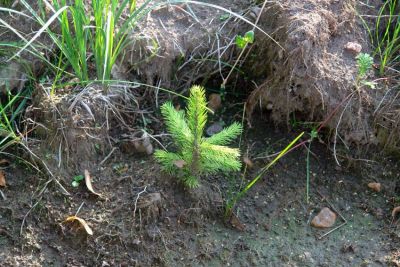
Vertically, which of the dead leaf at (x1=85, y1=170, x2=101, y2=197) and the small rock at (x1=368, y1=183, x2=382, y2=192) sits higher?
the dead leaf at (x1=85, y1=170, x2=101, y2=197)

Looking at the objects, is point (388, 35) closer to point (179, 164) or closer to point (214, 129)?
point (214, 129)

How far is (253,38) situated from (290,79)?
24cm

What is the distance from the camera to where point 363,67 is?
2.18m

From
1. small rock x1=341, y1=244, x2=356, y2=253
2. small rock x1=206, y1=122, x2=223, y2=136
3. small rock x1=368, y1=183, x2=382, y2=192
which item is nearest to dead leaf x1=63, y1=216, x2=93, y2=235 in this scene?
small rock x1=206, y1=122, x2=223, y2=136

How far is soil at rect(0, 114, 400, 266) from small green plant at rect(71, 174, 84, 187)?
0.8 inches

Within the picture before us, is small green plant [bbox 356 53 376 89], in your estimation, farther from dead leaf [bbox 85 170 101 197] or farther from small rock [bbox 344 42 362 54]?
dead leaf [bbox 85 170 101 197]

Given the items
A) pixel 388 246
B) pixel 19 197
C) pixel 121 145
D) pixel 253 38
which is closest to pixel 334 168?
pixel 388 246

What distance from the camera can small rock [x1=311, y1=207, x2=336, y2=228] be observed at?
2188 mm

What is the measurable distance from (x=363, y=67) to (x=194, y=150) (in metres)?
0.73

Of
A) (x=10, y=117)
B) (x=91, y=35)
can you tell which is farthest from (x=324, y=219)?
(x=10, y=117)

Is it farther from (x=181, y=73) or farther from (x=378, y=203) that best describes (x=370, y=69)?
(x=181, y=73)

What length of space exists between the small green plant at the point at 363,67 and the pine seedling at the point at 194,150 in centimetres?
56

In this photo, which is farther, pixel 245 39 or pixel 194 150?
pixel 245 39

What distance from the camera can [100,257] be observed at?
6.63 ft
